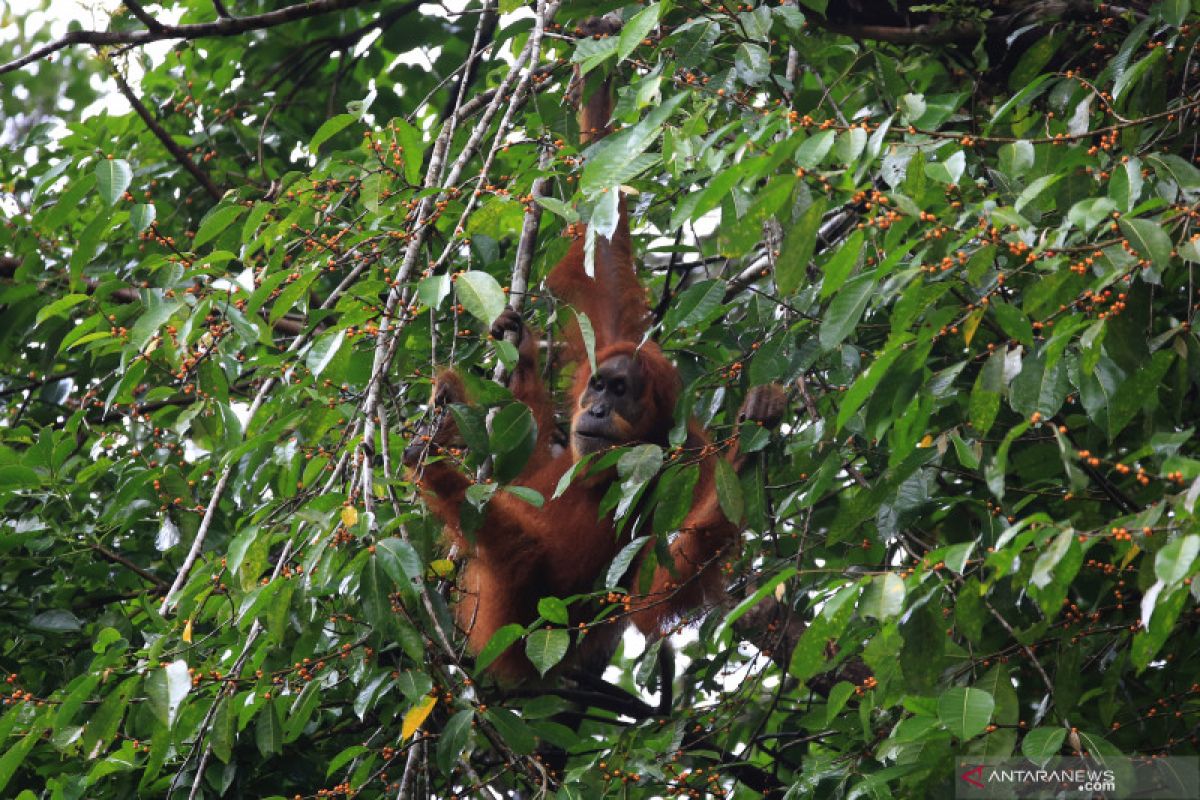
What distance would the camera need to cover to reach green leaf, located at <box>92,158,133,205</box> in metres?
3.19

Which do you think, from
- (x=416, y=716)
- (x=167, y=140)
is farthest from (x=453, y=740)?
(x=167, y=140)

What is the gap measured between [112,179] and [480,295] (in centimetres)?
122

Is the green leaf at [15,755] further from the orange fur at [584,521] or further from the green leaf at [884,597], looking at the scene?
the green leaf at [884,597]

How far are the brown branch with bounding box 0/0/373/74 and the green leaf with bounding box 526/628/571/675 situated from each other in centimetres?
212

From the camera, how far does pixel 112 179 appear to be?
323 cm

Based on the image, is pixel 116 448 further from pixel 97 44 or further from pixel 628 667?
pixel 628 667

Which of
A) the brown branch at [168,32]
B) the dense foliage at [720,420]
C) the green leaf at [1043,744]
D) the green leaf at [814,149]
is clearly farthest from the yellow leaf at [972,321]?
the brown branch at [168,32]

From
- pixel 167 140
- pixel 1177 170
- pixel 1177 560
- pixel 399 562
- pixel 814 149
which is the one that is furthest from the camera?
pixel 167 140

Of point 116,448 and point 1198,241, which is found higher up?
point 1198,241

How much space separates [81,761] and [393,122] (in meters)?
2.35

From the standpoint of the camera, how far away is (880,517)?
9.94ft

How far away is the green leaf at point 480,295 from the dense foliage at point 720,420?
11 millimetres

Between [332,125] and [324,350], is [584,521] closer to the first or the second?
[332,125]

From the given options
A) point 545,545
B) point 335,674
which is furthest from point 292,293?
point 545,545
